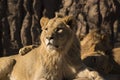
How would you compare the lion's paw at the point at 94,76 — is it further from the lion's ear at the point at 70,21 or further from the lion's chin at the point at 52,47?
the lion's ear at the point at 70,21

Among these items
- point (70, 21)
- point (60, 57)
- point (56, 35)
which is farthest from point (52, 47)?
point (70, 21)

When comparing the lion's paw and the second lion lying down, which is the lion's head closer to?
the second lion lying down

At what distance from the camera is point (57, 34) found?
6.78 m

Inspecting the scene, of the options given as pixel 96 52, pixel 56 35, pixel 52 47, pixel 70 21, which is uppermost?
pixel 70 21

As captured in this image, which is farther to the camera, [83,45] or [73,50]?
[83,45]

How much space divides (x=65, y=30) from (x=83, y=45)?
231cm

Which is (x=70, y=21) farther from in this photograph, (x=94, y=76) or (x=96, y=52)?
(x=96, y=52)

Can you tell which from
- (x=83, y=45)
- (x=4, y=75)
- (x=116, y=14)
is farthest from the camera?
(x=116, y=14)

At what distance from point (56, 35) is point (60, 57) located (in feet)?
1.50

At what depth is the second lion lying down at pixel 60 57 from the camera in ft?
22.6

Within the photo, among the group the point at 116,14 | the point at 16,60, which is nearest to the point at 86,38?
the point at 16,60

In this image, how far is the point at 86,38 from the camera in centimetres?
924

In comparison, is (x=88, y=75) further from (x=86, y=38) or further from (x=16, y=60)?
(x=86, y=38)

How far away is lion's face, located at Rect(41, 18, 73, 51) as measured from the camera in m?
6.66
